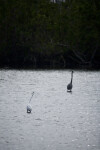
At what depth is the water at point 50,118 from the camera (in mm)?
18734

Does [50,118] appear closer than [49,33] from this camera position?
Yes

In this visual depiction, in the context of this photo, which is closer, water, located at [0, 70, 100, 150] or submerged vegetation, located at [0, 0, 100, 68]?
water, located at [0, 70, 100, 150]

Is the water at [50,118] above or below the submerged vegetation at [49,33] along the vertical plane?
above

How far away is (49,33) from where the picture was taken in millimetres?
78250

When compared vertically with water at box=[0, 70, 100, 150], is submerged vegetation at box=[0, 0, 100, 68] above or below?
below

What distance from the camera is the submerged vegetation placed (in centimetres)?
6994

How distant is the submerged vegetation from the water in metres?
30.7

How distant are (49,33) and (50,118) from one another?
5497 centimetres

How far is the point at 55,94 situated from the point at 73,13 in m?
39.0

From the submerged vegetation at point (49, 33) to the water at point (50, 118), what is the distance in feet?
101

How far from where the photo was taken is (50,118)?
2373 centimetres

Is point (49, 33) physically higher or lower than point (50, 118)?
lower

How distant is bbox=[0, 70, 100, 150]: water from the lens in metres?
18.7

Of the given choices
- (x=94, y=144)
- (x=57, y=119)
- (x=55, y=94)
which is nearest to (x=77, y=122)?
(x=57, y=119)
